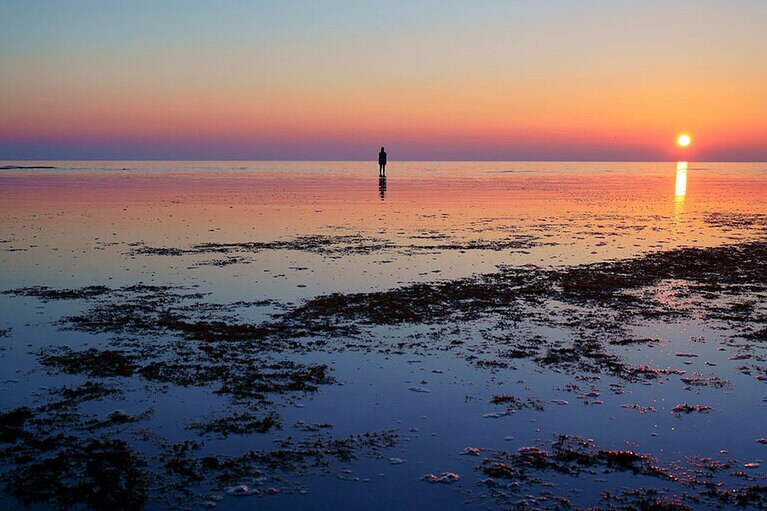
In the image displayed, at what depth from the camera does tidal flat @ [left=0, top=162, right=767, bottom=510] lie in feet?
19.6

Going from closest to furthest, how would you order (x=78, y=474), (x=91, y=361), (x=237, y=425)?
(x=78, y=474) → (x=237, y=425) → (x=91, y=361)

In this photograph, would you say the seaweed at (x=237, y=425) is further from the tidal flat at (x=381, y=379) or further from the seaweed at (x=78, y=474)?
the seaweed at (x=78, y=474)

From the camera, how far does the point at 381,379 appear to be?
877 centimetres

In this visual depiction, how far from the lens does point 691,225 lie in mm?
27500

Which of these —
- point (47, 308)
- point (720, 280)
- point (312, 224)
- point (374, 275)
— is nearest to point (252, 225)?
point (312, 224)

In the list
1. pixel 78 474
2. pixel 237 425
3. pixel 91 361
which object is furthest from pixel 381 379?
pixel 91 361

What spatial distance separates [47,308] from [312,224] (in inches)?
594

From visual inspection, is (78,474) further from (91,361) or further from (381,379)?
(381,379)

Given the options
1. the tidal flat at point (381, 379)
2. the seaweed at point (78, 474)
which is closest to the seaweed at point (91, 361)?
the tidal flat at point (381, 379)

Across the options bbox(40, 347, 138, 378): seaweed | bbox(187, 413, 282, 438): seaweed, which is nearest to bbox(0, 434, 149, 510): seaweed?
bbox(187, 413, 282, 438): seaweed

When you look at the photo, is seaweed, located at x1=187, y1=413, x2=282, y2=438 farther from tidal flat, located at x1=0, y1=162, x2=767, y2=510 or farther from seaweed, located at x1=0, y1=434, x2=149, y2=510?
seaweed, located at x1=0, y1=434, x2=149, y2=510

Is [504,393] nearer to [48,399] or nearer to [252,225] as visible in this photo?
[48,399]

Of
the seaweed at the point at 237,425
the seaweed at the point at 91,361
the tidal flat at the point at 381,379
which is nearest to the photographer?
the tidal flat at the point at 381,379

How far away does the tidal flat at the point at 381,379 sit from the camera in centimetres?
597
